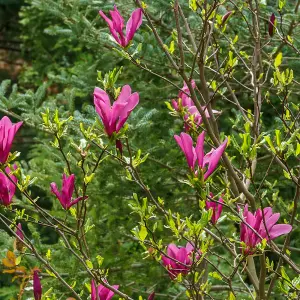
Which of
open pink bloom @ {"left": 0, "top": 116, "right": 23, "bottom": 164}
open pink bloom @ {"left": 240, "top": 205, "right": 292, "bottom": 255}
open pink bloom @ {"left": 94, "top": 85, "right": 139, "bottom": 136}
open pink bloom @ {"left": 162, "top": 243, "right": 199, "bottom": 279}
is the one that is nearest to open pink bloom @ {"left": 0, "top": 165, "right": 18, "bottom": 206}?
open pink bloom @ {"left": 0, "top": 116, "right": 23, "bottom": 164}

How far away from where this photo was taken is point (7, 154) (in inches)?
53.9

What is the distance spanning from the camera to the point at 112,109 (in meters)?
1.32

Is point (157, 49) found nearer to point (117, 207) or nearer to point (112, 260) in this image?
point (117, 207)

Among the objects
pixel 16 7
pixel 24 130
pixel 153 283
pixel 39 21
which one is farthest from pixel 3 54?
pixel 153 283

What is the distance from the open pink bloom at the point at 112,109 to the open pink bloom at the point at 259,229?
1.17 ft

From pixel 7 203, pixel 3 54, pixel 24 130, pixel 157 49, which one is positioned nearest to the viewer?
pixel 7 203

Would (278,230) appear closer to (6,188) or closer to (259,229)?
(259,229)

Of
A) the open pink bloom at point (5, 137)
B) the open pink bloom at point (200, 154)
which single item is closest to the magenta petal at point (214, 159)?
the open pink bloom at point (200, 154)

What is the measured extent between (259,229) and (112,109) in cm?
42

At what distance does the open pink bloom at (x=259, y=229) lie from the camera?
1423 millimetres

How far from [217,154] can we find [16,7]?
6.29 meters

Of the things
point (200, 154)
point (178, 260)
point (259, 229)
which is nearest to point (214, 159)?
point (200, 154)

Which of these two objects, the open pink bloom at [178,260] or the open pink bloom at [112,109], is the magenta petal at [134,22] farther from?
the open pink bloom at [178,260]

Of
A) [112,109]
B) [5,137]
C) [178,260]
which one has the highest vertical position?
[112,109]
